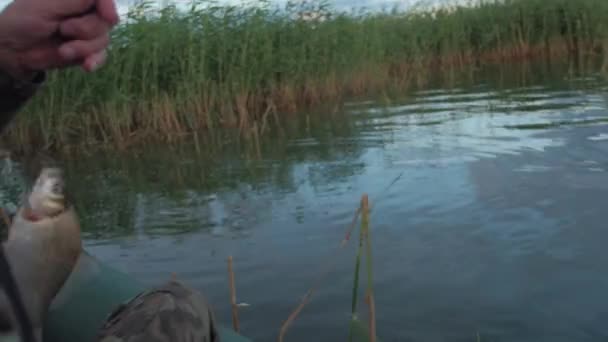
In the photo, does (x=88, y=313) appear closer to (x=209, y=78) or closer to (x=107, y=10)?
(x=107, y=10)

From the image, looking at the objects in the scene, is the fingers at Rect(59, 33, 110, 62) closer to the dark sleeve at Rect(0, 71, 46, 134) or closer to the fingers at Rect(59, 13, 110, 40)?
the fingers at Rect(59, 13, 110, 40)

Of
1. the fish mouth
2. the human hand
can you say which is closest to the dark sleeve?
the human hand

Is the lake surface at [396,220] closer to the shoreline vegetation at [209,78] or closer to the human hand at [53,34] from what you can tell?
the shoreline vegetation at [209,78]

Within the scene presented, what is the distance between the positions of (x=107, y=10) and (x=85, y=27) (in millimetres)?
39

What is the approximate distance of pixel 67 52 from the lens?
35.3 inches

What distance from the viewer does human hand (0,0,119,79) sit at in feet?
2.86

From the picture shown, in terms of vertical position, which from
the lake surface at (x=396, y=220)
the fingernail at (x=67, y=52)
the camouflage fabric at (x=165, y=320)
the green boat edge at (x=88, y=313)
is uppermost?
the fingernail at (x=67, y=52)

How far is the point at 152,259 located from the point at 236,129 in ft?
13.0

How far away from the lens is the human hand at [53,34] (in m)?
0.87

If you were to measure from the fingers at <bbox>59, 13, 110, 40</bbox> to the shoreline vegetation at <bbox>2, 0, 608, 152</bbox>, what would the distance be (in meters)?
6.07

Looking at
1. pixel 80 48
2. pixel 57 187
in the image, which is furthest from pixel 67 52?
pixel 57 187

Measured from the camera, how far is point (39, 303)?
3.19 feet

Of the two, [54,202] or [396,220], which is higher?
[54,202]

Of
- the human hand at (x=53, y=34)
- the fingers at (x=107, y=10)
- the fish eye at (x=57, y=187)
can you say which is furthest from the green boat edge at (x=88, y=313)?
the fingers at (x=107, y=10)
